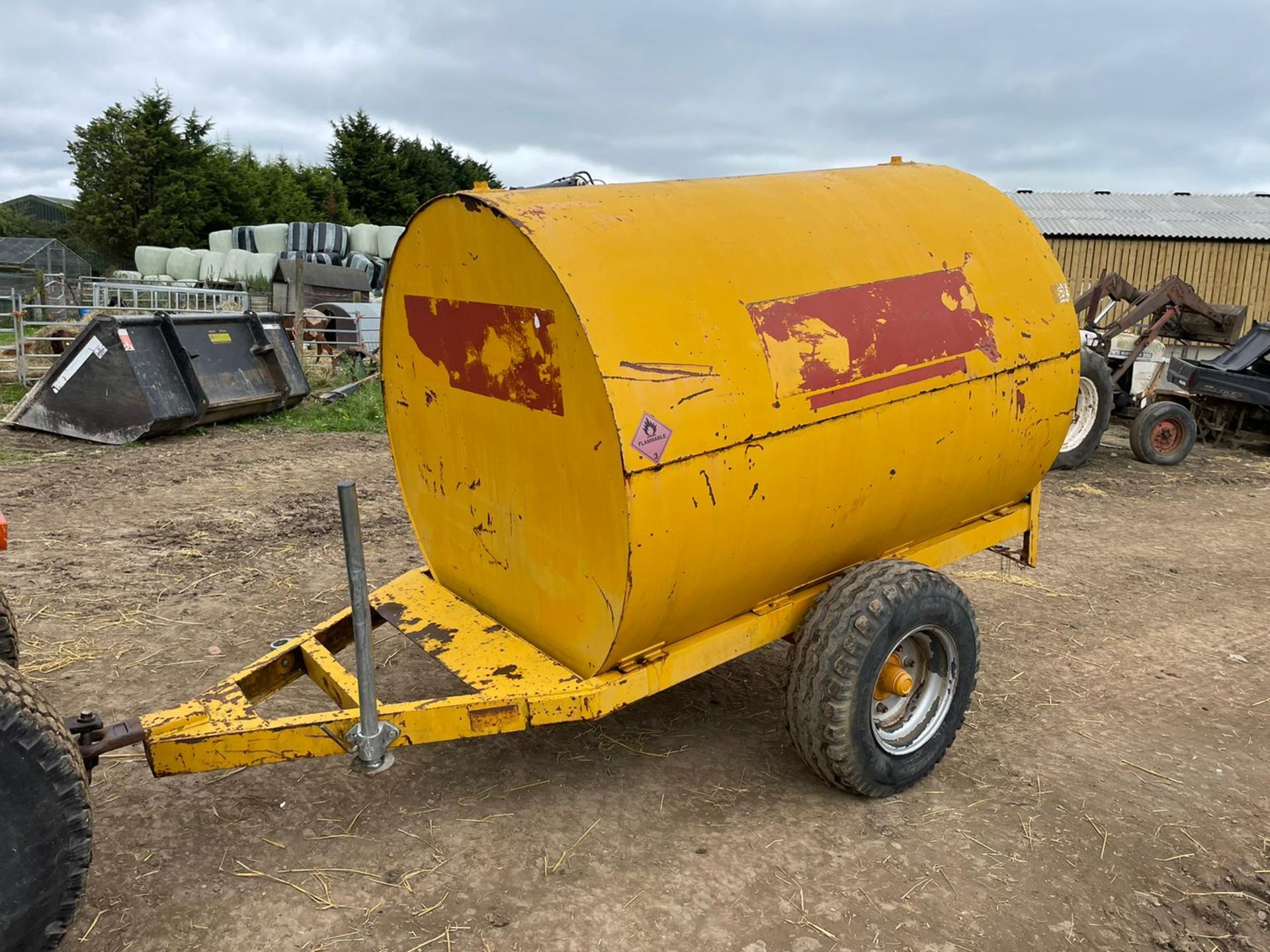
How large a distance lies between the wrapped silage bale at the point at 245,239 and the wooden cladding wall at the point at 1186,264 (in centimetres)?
2370

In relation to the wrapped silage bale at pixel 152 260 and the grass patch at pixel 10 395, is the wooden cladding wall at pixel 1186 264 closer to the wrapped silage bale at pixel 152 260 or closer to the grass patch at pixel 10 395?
the grass patch at pixel 10 395

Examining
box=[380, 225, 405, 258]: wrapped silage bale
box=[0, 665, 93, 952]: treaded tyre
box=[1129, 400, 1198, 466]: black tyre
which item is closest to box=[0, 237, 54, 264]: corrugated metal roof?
box=[380, 225, 405, 258]: wrapped silage bale

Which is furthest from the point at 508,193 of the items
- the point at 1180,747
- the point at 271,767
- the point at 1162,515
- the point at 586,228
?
the point at 1162,515

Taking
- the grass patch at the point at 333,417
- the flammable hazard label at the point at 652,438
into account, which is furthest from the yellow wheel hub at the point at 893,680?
the grass patch at the point at 333,417

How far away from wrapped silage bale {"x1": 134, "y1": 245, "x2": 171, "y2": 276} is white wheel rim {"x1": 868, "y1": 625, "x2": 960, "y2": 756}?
3312 centimetres

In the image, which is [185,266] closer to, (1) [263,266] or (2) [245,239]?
(2) [245,239]

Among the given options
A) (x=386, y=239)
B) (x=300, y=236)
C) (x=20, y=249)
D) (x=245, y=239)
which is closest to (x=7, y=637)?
(x=300, y=236)

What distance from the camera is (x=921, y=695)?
13.5ft

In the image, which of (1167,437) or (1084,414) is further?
(1167,437)

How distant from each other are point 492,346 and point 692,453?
0.88m

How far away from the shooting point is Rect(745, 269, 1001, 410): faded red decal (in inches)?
134

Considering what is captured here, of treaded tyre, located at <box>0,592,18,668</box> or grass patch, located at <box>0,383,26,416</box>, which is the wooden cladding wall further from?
treaded tyre, located at <box>0,592,18,668</box>

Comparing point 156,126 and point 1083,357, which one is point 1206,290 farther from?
point 156,126

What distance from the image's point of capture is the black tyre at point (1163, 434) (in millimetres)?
10961
